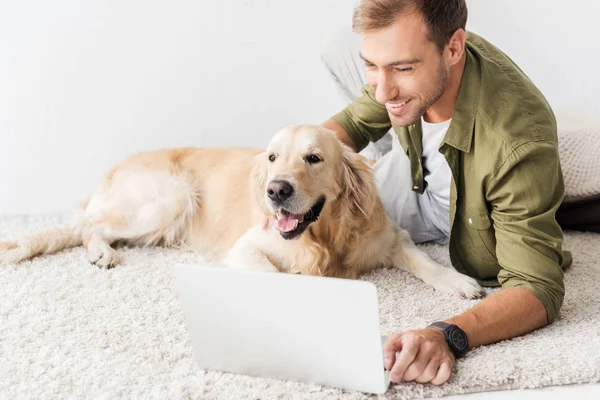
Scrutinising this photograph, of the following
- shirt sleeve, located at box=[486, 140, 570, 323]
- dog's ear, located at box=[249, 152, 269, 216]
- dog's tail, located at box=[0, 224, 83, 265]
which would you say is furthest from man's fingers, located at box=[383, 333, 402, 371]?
dog's tail, located at box=[0, 224, 83, 265]

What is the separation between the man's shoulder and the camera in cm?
194

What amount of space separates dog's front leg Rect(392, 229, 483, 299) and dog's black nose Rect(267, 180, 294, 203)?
1.93 feet

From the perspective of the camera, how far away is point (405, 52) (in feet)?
6.17

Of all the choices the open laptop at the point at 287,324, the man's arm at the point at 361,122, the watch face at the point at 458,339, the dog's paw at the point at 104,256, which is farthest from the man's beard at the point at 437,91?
the dog's paw at the point at 104,256

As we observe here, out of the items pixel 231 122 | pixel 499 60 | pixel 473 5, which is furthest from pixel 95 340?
pixel 473 5

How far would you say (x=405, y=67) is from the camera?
Result: 1.92 m

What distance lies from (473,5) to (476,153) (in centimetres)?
179

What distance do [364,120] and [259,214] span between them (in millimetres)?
573

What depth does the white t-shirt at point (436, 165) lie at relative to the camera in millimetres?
2295

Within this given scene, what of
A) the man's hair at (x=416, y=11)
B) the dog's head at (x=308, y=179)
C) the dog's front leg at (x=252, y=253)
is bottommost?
the dog's front leg at (x=252, y=253)

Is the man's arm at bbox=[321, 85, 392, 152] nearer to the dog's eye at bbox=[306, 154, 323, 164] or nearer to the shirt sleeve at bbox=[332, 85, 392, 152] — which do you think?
the shirt sleeve at bbox=[332, 85, 392, 152]

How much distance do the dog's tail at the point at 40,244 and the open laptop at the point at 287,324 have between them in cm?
133

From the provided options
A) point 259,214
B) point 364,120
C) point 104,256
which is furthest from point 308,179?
point 104,256

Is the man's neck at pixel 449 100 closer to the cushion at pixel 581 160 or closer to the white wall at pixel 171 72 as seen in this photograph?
the cushion at pixel 581 160
